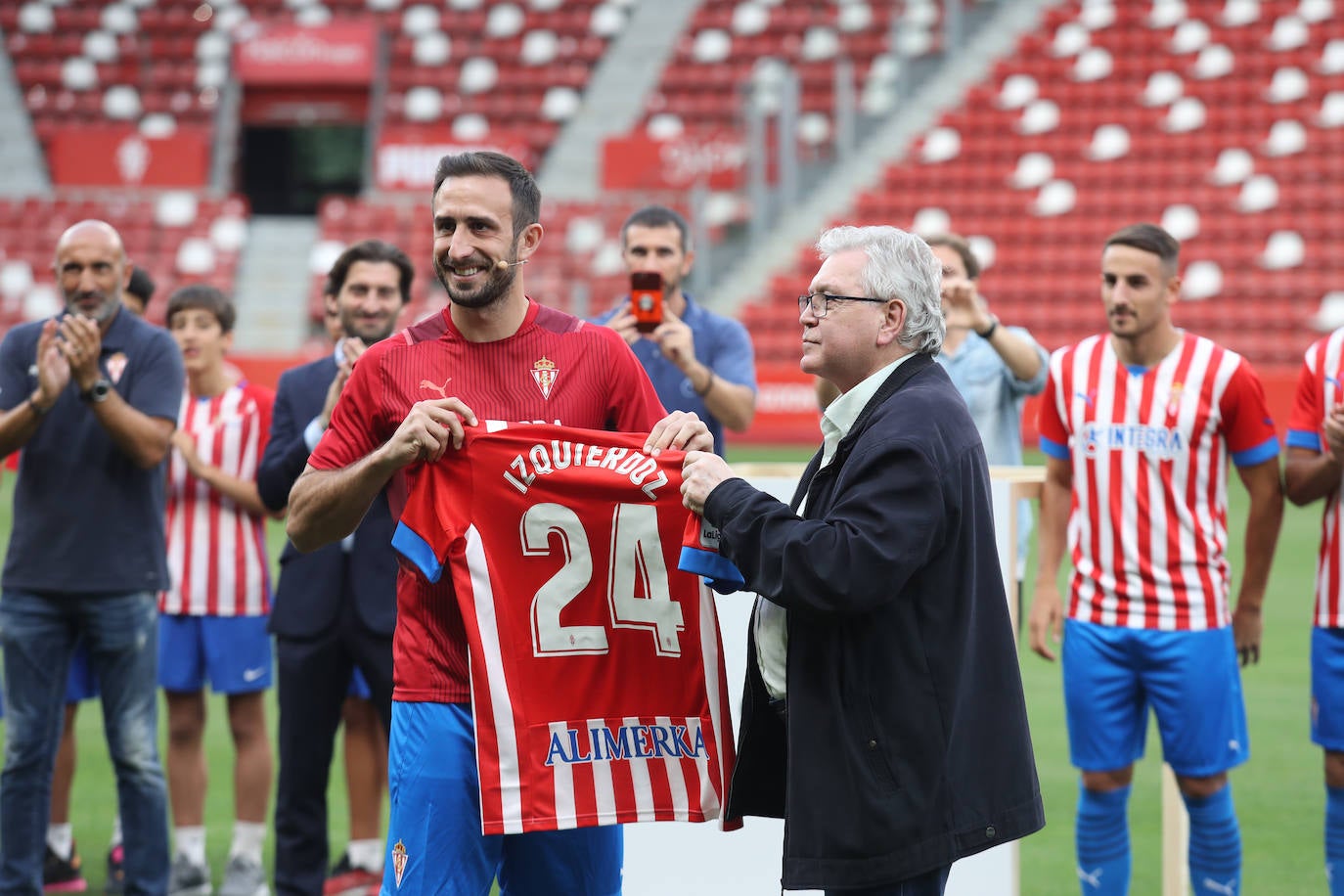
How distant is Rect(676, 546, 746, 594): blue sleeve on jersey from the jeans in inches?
90.5

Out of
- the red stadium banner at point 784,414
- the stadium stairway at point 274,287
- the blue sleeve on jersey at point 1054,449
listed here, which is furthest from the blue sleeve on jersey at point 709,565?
the stadium stairway at point 274,287

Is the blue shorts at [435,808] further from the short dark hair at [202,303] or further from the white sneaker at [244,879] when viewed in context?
the short dark hair at [202,303]

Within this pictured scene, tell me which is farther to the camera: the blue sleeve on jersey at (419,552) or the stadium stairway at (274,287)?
the stadium stairway at (274,287)

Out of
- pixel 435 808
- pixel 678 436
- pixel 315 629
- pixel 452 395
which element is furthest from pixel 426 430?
pixel 315 629

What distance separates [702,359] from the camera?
17.4 feet

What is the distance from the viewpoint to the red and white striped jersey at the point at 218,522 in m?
5.24

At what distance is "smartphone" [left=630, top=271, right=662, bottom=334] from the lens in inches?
192

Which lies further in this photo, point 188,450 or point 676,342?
point 188,450

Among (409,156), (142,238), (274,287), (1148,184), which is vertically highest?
(409,156)

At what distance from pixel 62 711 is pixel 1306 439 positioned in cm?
365

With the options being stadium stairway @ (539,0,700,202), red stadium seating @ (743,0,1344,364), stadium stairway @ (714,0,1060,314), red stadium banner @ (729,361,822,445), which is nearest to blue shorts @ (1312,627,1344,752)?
red stadium banner @ (729,361,822,445)

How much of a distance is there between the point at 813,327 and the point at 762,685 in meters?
0.69

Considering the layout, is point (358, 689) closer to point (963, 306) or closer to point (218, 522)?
point (218, 522)

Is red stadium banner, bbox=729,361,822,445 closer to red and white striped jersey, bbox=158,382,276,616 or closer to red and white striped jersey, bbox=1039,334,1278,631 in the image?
red and white striped jersey, bbox=158,382,276,616
